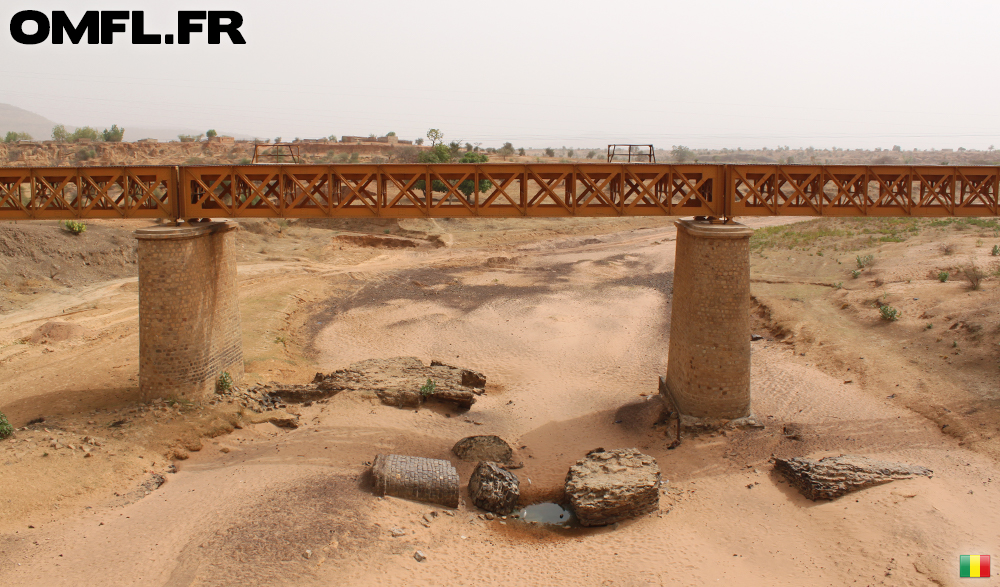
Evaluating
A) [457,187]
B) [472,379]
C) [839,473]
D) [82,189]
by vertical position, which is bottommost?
[839,473]

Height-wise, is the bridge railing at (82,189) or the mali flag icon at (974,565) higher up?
the bridge railing at (82,189)

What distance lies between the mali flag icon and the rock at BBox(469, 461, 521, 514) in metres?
7.60

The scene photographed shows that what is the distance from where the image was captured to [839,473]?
1329cm

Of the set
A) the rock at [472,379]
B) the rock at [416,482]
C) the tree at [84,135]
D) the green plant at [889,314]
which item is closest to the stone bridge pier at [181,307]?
the rock at [416,482]

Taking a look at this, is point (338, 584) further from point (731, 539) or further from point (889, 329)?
point (889, 329)

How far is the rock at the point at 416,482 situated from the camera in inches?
498

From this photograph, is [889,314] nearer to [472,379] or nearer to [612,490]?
[472,379]

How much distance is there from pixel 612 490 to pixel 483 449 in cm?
373

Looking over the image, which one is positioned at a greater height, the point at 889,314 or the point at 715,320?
the point at 715,320

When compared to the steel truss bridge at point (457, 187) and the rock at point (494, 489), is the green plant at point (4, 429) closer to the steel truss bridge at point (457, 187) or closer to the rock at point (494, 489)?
the steel truss bridge at point (457, 187)

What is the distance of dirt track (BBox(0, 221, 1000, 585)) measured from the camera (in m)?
10.6

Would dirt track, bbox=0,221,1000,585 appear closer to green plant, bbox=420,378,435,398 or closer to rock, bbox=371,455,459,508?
rock, bbox=371,455,459,508

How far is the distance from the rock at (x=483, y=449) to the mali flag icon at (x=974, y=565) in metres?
8.67

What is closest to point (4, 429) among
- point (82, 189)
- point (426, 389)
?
point (82, 189)
